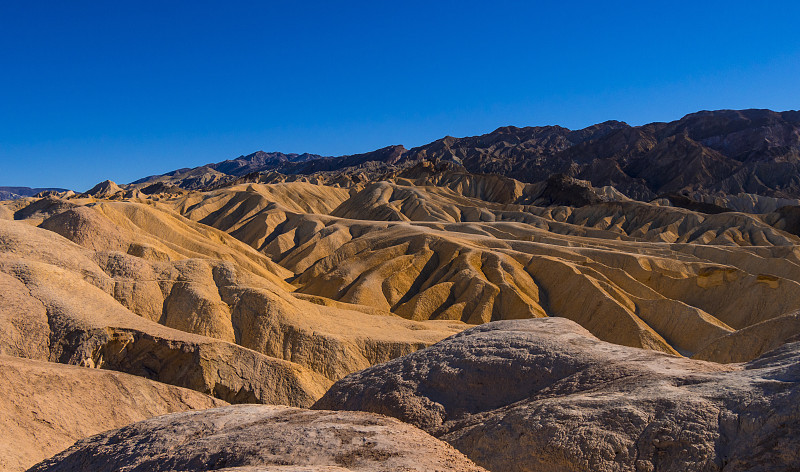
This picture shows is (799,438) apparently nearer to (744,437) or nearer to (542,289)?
(744,437)

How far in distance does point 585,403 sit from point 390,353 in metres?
13.6

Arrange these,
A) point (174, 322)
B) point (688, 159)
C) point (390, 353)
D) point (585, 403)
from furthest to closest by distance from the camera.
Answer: point (688, 159) → point (390, 353) → point (174, 322) → point (585, 403)

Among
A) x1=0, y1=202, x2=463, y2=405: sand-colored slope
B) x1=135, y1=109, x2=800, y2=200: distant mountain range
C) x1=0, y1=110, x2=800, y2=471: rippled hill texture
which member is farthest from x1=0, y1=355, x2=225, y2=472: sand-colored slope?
x1=135, y1=109, x2=800, y2=200: distant mountain range

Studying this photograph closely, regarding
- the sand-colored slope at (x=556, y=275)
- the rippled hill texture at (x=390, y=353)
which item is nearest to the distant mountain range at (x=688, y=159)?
the sand-colored slope at (x=556, y=275)

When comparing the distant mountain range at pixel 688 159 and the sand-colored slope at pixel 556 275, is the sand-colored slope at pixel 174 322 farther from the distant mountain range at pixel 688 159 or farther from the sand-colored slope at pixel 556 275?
the distant mountain range at pixel 688 159

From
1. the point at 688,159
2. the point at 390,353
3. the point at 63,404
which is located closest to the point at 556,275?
the point at 390,353

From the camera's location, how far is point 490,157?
16200 centimetres

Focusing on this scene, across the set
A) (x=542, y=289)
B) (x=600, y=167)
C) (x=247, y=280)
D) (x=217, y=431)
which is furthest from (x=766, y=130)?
(x=217, y=431)

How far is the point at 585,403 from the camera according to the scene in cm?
815

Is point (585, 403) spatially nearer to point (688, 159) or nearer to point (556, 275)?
point (556, 275)

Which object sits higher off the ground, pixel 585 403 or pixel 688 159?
pixel 688 159

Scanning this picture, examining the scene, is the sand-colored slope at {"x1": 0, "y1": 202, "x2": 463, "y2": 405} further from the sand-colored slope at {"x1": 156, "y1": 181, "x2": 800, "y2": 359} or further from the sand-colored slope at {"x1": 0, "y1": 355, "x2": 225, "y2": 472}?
the sand-colored slope at {"x1": 156, "y1": 181, "x2": 800, "y2": 359}

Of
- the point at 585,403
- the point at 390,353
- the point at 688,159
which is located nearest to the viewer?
the point at 585,403

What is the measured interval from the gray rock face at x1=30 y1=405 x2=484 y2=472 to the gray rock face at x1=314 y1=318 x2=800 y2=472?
125cm
